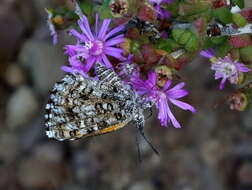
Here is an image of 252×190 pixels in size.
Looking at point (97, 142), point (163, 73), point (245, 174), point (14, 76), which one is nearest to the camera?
point (163, 73)

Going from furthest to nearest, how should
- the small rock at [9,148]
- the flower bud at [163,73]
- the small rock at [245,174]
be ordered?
the small rock at [9,148] → the small rock at [245,174] → the flower bud at [163,73]

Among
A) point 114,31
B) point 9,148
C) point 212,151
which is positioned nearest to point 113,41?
point 114,31

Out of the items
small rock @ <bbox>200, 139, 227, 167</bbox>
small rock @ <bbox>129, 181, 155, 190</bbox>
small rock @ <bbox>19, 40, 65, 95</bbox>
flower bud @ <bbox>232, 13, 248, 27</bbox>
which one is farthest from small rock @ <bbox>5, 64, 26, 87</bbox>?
flower bud @ <bbox>232, 13, 248, 27</bbox>

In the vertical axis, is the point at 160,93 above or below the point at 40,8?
below

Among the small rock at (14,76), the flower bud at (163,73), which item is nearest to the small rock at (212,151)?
the small rock at (14,76)

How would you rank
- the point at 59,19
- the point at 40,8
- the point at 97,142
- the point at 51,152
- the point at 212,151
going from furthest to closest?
the point at 40,8, the point at 51,152, the point at 97,142, the point at 212,151, the point at 59,19

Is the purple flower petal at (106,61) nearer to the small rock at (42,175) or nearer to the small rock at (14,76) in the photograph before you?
the small rock at (42,175)

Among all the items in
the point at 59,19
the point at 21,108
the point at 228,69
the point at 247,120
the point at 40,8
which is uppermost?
the point at 40,8

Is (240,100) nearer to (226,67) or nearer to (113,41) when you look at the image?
(226,67)

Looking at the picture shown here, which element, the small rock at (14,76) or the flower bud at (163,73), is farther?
the small rock at (14,76)
